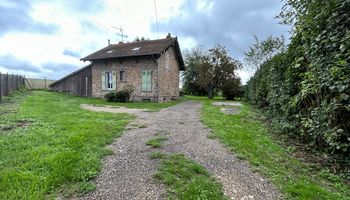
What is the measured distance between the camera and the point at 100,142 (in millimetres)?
4656

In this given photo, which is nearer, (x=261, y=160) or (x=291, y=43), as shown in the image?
(x=261, y=160)

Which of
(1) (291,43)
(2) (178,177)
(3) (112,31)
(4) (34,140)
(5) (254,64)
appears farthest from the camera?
(5) (254,64)

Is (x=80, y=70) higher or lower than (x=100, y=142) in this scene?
higher

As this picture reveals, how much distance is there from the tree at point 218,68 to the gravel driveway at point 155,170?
69.3 feet

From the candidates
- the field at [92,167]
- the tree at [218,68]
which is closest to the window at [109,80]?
the tree at [218,68]

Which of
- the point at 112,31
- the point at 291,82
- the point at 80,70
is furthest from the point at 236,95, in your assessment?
the point at 291,82

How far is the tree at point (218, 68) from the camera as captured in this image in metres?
25.8

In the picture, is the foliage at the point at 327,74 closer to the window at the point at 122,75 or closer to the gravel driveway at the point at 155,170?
the gravel driveway at the point at 155,170

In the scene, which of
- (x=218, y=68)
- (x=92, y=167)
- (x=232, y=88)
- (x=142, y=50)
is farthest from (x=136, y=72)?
(x=92, y=167)

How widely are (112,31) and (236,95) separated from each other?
16.2 meters

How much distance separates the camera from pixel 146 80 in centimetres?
1694

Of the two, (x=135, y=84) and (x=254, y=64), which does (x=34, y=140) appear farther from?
(x=254, y=64)

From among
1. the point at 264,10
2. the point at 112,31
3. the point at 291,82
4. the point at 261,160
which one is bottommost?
the point at 261,160

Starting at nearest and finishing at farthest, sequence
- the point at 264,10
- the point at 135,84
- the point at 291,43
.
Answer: the point at 291,43, the point at 264,10, the point at 135,84
